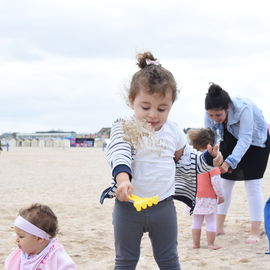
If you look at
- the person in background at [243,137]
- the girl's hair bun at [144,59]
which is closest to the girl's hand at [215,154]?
the girl's hair bun at [144,59]

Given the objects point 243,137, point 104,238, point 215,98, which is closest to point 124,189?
point 215,98

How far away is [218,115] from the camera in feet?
15.5

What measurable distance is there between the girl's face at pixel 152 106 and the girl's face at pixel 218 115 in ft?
6.68

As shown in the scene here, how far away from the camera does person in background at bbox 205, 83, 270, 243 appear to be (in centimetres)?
464

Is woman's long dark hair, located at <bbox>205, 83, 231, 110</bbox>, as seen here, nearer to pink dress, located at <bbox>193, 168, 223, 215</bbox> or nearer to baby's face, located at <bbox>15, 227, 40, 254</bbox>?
pink dress, located at <bbox>193, 168, 223, 215</bbox>

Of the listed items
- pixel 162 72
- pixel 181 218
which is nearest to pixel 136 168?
pixel 162 72

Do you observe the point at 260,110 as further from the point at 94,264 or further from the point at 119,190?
the point at 119,190

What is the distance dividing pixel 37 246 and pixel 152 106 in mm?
1119

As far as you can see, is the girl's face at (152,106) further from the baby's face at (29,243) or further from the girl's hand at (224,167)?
the girl's hand at (224,167)

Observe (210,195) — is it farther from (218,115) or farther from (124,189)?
(124,189)

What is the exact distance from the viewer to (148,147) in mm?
2680

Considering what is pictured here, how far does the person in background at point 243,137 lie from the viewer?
4645 millimetres

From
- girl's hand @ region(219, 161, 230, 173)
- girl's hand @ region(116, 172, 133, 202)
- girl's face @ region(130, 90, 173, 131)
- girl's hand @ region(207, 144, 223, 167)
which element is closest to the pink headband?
girl's hand @ region(116, 172, 133, 202)

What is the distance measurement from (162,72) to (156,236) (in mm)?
950
